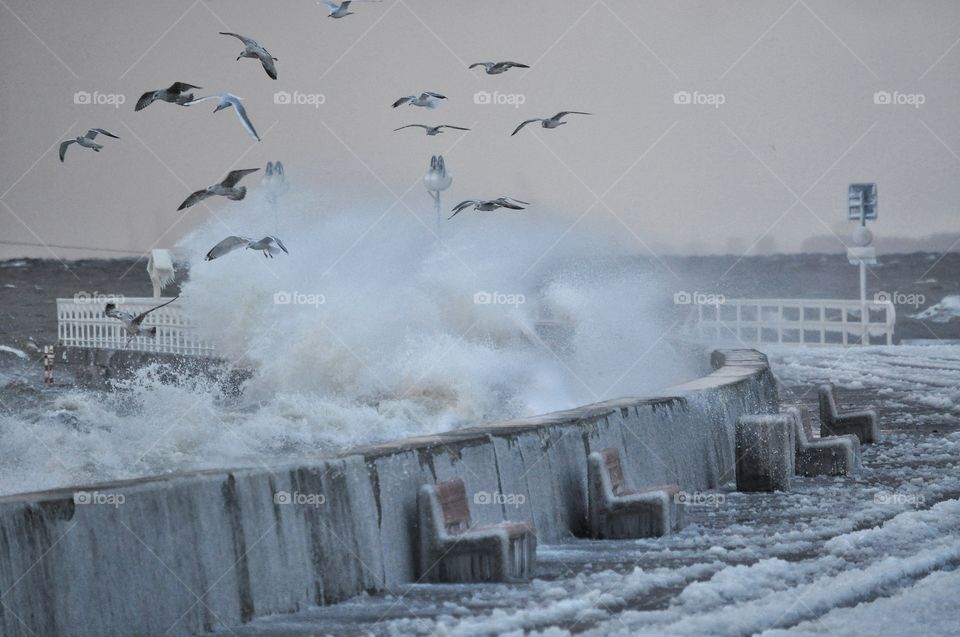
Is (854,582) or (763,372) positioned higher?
(763,372)

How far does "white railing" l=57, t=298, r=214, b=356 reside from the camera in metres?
41.4

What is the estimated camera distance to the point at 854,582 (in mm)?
7398

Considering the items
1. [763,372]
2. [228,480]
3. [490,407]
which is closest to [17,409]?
[490,407]

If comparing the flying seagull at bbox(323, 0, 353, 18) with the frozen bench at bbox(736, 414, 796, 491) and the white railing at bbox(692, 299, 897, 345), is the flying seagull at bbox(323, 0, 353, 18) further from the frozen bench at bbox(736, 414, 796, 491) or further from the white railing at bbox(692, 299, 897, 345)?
the white railing at bbox(692, 299, 897, 345)

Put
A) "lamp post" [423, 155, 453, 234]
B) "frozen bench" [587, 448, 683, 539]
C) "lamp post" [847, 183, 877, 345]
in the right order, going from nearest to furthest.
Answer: "frozen bench" [587, 448, 683, 539] < "lamp post" [423, 155, 453, 234] < "lamp post" [847, 183, 877, 345]

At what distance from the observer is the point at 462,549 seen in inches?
296

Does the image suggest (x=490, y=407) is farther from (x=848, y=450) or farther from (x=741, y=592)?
(x=741, y=592)

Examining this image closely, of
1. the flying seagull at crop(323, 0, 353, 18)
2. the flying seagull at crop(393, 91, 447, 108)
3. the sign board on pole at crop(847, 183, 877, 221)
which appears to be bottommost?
the flying seagull at crop(393, 91, 447, 108)

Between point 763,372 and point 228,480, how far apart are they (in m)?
8.69

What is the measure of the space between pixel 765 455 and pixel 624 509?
234 centimetres

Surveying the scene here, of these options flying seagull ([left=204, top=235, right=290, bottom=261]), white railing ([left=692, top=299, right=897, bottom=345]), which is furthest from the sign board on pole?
flying seagull ([left=204, top=235, right=290, bottom=261])

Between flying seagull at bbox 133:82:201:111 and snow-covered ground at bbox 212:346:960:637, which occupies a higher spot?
flying seagull at bbox 133:82:201:111

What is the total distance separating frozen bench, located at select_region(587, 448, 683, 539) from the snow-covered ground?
0.42 ft

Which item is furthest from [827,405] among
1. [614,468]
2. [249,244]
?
[249,244]
